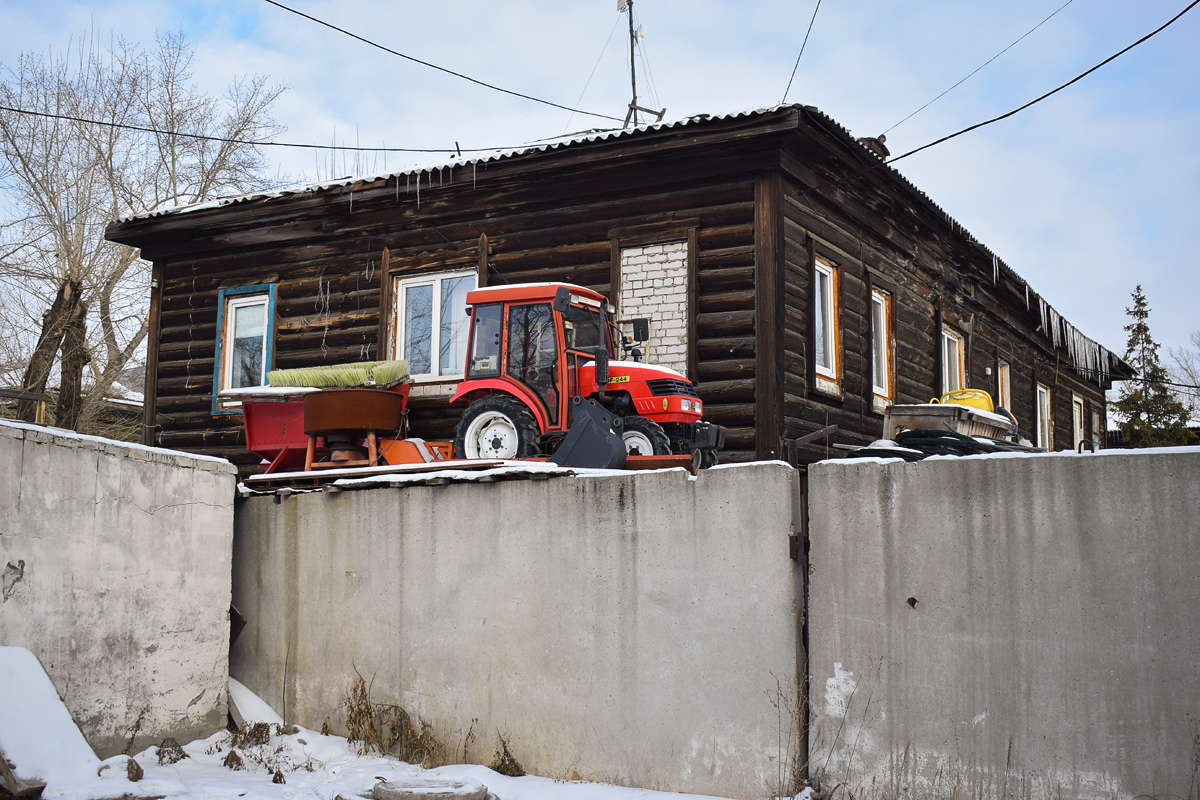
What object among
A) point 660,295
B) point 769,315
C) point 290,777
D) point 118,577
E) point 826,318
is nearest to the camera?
point 290,777

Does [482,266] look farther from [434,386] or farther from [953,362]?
[953,362]

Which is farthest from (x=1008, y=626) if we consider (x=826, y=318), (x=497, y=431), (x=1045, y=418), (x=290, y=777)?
(x=1045, y=418)

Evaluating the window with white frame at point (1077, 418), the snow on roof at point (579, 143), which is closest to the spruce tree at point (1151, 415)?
the window with white frame at point (1077, 418)

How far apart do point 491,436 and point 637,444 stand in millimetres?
1382

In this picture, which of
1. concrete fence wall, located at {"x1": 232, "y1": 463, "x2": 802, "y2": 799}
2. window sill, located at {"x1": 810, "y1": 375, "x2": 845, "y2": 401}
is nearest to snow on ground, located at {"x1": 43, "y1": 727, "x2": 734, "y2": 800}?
concrete fence wall, located at {"x1": 232, "y1": 463, "x2": 802, "y2": 799}

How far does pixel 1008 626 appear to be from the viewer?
15.6ft

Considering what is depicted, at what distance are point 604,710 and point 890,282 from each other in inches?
335

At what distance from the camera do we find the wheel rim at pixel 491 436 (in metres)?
8.80

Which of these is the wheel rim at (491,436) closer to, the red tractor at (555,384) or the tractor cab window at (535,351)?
the red tractor at (555,384)

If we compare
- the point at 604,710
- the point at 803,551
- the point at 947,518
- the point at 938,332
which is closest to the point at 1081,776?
the point at 947,518

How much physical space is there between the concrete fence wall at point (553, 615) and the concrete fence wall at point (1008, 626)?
38 cm

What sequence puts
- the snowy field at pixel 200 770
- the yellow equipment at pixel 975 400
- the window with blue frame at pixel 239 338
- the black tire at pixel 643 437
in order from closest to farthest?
the snowy field at pixel 200 770, the black tire at pixel 643 437, the yellow equipment at pixel 975 400, the window with blue frame at pixel 239 338

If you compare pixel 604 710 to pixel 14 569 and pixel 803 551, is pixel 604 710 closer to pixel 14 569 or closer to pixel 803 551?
pixel 803 551

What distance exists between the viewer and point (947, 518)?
498 centimetres
